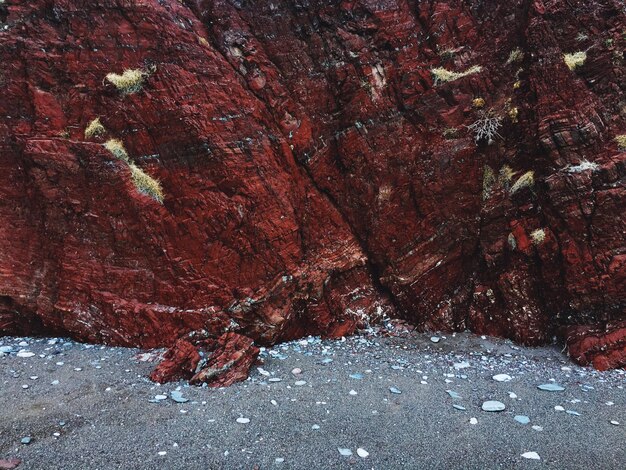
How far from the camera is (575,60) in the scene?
8008 mm

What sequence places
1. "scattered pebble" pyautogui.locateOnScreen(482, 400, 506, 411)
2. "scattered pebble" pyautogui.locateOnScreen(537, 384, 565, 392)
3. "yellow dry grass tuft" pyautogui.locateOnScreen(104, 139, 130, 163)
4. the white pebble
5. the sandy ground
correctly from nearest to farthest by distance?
the sandy ground, "scattered pebble" pyautogui.locateOnScreen(482, 400, 506, 411), "scattered pebble" pyautogui.locateOnScreen(537, 384, 565, 392), the white pebble, "yellow dry grass tuft" pyautogui.locateOnScreen(104, 139, 130, 163)

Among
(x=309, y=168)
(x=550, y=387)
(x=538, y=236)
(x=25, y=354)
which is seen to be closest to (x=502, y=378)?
(x=550, y=387)

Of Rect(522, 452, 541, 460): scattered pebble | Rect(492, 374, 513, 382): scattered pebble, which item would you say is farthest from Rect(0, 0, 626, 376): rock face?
Rect(522, 452, 541, 460): scattered pebble

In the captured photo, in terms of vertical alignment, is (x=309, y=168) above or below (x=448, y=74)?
below

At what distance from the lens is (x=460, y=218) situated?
8.82 metres

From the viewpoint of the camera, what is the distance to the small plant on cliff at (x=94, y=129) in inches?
311

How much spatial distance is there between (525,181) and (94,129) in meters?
9.17

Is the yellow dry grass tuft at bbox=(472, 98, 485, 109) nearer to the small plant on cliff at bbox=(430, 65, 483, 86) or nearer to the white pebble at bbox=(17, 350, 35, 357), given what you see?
the small plant on cliff at bbox=(430, 65, 483, 86)

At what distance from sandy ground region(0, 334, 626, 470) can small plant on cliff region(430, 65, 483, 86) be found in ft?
20.4

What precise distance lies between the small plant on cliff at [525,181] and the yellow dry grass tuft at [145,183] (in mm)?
7638

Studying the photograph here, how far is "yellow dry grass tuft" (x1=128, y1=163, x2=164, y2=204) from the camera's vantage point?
7.86 meters

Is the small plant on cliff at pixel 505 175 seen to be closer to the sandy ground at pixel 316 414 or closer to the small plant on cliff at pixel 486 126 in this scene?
the small plant on cliff at pixel 486 126

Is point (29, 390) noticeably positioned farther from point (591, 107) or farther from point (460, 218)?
point (591, 107)

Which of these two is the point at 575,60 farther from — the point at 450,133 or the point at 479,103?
the point at 450,133
